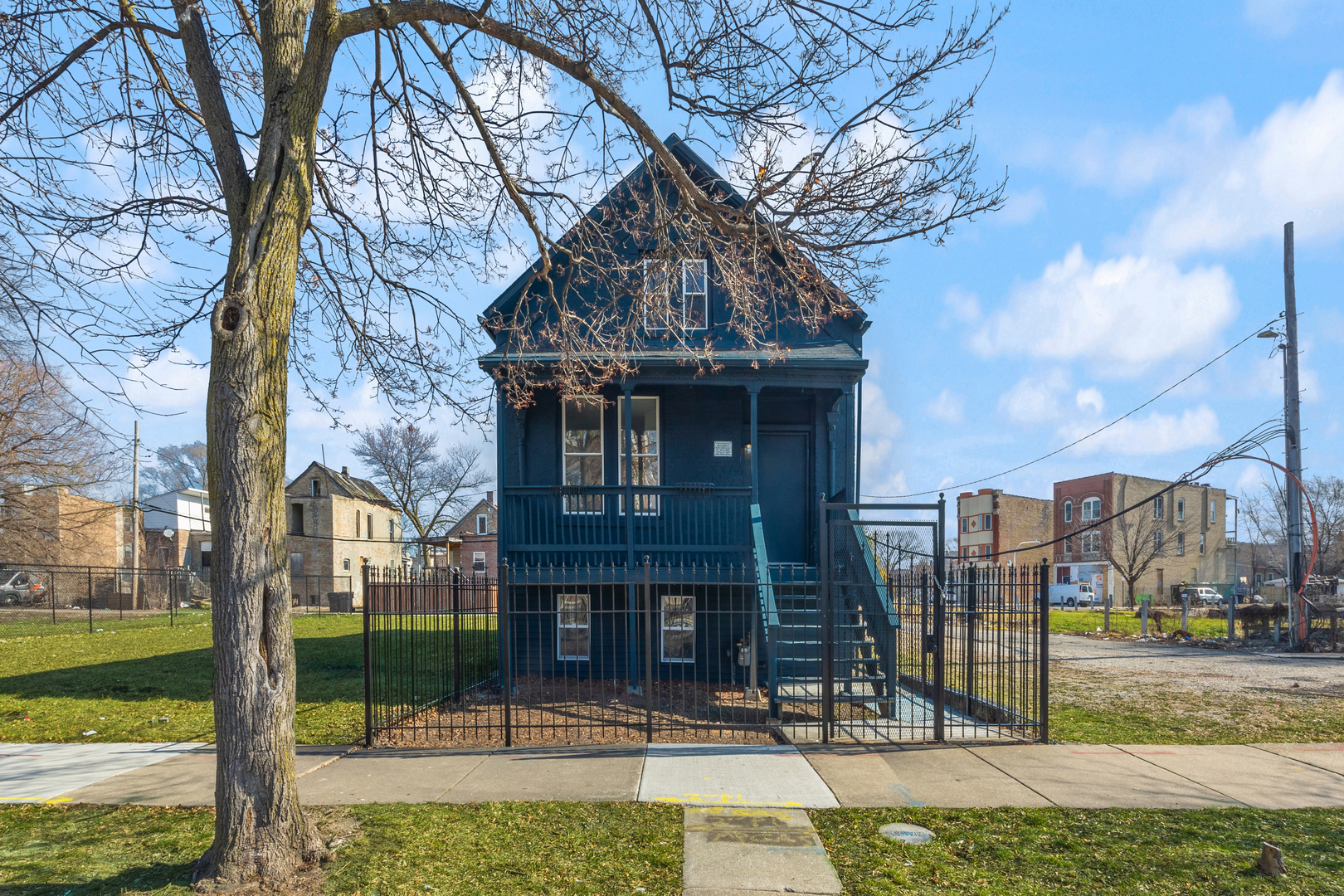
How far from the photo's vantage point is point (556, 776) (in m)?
7.56

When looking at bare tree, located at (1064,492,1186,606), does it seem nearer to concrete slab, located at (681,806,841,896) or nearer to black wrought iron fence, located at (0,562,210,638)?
concrete slab, located at (681,806,841,896)

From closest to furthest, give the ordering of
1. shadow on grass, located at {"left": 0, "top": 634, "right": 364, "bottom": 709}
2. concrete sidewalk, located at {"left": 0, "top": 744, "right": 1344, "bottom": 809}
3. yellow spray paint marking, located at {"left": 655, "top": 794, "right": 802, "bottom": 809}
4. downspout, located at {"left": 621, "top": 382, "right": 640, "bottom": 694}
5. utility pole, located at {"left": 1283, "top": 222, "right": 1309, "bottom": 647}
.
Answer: yellow spray paint marking, located at {"left": 655, "top": 794, "right": 802, "bottom": 809}
concrete sidewalk, located at {"left": 0, "top": 744, "right": 1344, "bottom": 809}
downspout, located at {"left": 621, "top": 382, "right": 640, "bottom": 694}
shadow on grass, located at {"left": 0, "top": 634, "right": 364, "bottom": 709}
utility pole, located at {"left": 1283, "top": 222, "right": 1309, "bottom": 647}

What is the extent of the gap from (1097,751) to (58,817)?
9706 millimetres

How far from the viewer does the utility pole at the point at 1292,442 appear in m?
20.1

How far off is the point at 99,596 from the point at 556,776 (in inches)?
1869

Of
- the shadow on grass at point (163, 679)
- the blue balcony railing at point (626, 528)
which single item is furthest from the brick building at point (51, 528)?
the blue balcony railing at point (626, 528)

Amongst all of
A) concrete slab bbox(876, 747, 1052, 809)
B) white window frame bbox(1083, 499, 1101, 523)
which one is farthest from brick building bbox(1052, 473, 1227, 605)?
concrete slab bbox(876, 747, 1052, 809)

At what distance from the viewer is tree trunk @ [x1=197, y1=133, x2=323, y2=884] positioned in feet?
17.2

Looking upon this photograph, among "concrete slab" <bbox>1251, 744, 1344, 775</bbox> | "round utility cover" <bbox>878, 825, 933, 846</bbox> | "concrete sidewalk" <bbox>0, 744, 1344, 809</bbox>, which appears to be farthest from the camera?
"concrete slab" <bbox>1251, 744, 1344, 775</bbox>

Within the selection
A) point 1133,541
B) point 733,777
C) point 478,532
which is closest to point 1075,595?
point 1133,541

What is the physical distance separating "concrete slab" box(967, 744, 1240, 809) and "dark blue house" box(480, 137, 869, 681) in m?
4.59

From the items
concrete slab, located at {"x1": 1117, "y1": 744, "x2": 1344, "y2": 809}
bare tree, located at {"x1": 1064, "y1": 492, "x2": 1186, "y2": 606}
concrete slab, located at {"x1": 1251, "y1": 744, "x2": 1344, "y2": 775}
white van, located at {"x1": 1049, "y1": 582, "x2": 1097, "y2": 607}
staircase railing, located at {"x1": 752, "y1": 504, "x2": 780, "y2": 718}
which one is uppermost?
staircase railing, located at {"x1": 752, "y1": 504, "x2": 780, "y2": 718}

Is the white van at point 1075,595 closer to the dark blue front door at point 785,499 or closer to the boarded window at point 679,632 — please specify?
the dark blue front door at point 785,499

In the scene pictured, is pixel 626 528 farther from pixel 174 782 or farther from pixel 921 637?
pixel 174 782
